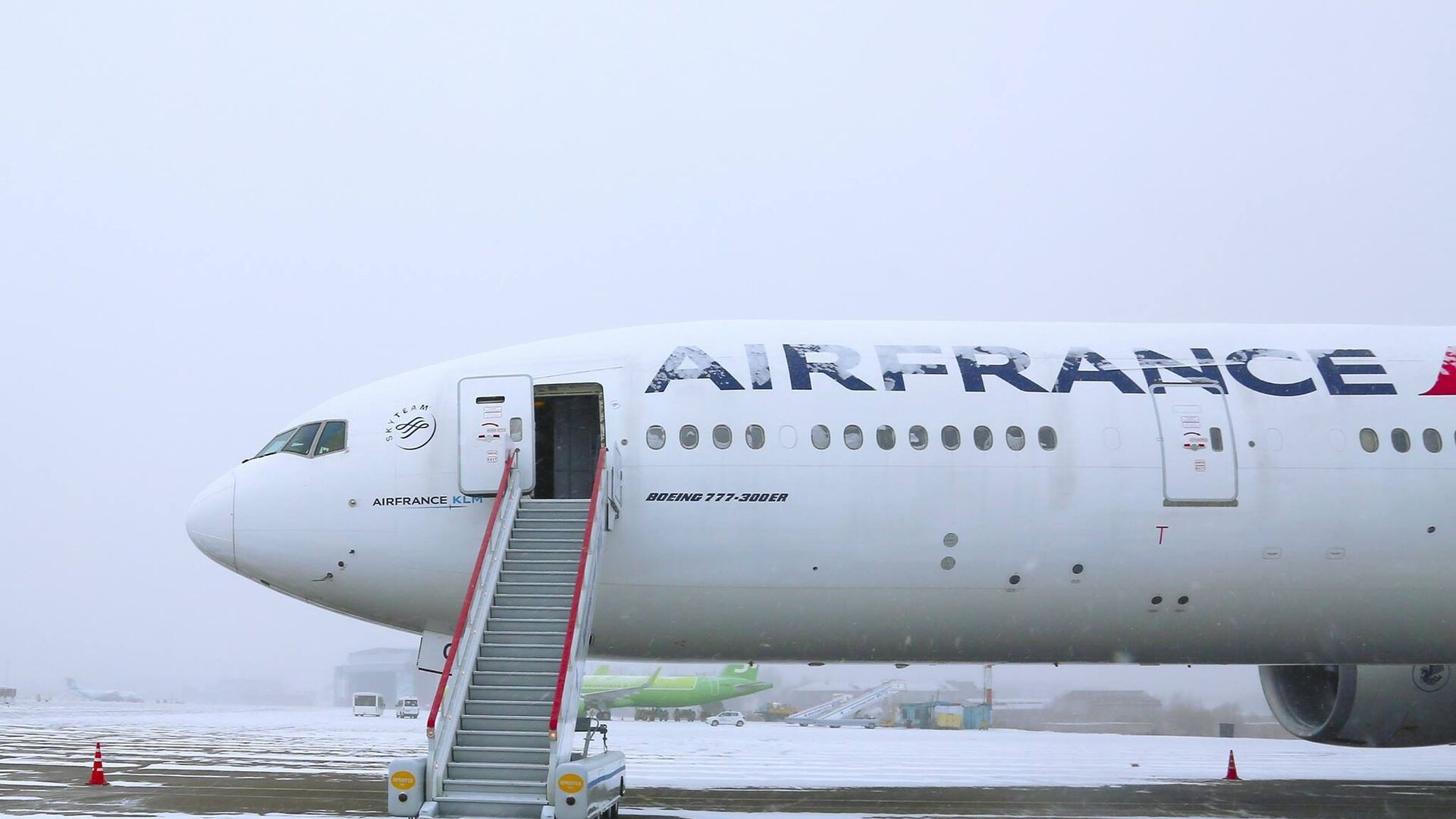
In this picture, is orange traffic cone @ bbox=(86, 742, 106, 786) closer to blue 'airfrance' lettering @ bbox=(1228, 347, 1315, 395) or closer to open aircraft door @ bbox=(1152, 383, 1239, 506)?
open aircraft door @ bbox=(1152, 383, 1239, 506)

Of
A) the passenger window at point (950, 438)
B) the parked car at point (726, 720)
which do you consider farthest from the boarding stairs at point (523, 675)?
the parked car at point (726, 720)

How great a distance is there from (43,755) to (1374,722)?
21.5 m

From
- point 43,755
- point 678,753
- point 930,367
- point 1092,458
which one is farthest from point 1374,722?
point 43,755

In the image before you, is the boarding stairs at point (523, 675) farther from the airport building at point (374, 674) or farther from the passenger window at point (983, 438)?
the airport building at point (374, 674)

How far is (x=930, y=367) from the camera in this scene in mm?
12586

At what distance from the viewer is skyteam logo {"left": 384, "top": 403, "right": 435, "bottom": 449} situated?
12.2 meters

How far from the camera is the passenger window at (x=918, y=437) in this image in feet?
A: 39.8

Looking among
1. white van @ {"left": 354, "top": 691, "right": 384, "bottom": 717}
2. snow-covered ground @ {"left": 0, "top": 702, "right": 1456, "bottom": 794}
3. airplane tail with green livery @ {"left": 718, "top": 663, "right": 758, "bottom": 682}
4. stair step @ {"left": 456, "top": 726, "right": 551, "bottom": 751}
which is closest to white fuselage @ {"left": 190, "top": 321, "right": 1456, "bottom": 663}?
stair step @ {"left": 456, "top": 726, "right": 551, "bottom": 751}

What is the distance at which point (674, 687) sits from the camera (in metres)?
54.8

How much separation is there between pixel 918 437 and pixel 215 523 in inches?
278

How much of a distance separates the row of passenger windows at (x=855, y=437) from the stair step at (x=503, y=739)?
3260 mm

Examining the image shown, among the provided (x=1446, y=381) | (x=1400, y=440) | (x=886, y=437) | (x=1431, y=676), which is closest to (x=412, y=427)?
(x=886, y=437)

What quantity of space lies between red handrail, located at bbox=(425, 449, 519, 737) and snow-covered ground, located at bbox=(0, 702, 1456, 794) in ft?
20.8

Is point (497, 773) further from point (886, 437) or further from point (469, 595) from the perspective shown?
point (886, 437)
